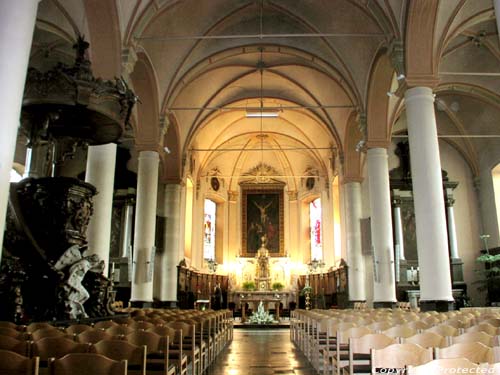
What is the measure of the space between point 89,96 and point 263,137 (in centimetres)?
1907

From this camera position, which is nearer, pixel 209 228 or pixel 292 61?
pixel 292 61

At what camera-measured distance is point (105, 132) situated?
25.4 ft

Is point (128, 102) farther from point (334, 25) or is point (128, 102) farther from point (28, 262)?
point (334, 25)

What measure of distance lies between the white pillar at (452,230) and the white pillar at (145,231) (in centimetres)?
1192

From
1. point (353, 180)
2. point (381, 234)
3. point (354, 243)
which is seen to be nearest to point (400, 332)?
point (381, 234)

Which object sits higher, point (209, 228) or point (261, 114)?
point (261, 114)

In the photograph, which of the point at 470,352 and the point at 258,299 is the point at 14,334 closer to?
the point at 470,352

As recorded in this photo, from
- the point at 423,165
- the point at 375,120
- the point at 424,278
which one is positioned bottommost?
the point at 424,278

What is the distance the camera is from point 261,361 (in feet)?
25.3

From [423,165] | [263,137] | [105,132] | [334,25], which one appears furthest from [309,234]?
[105,132]

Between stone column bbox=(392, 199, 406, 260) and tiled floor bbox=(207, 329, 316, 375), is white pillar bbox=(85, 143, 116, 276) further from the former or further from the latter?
stone column bbox=(392, 199, 406, 260)

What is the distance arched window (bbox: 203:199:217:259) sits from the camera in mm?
25408

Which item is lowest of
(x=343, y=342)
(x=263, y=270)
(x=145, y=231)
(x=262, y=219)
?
(x=343, y=342)

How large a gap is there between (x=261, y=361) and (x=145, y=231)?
730 centimetres
